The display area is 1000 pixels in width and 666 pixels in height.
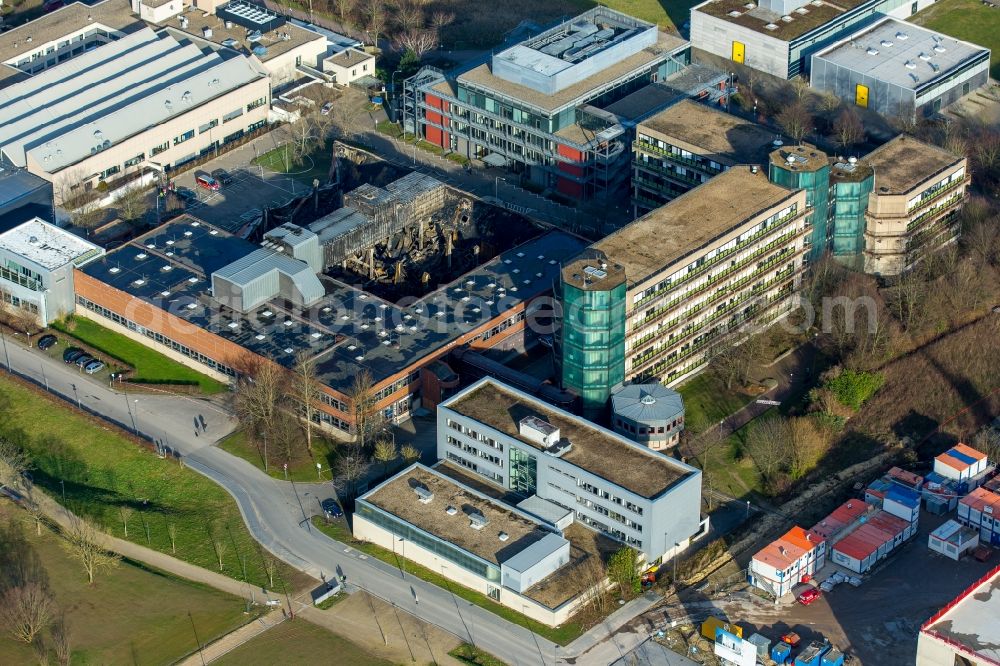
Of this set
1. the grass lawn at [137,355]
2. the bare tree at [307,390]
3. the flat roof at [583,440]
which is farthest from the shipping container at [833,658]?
the grass lawn at [137,355]

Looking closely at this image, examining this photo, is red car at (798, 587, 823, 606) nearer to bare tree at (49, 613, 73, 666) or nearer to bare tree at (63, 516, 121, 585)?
bare tree at (63, 516, 121, 585)

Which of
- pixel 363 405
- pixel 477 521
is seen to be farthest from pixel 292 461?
pixel 477 521

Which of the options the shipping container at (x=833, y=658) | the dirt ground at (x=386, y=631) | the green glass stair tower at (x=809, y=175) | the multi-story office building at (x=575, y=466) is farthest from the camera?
the green glass stair tower at (x=809, y=175)

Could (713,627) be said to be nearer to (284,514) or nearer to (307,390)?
(284,514)

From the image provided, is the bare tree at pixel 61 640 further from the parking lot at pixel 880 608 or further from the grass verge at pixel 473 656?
the parking lot at pixel 880 608

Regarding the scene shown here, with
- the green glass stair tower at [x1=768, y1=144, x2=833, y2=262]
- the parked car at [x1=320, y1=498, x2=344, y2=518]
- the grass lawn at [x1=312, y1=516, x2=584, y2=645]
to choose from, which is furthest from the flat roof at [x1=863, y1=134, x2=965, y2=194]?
the parked car at [x1=320, y1=498, x2=344, y2=518]

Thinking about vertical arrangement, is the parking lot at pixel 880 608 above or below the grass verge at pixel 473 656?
below
